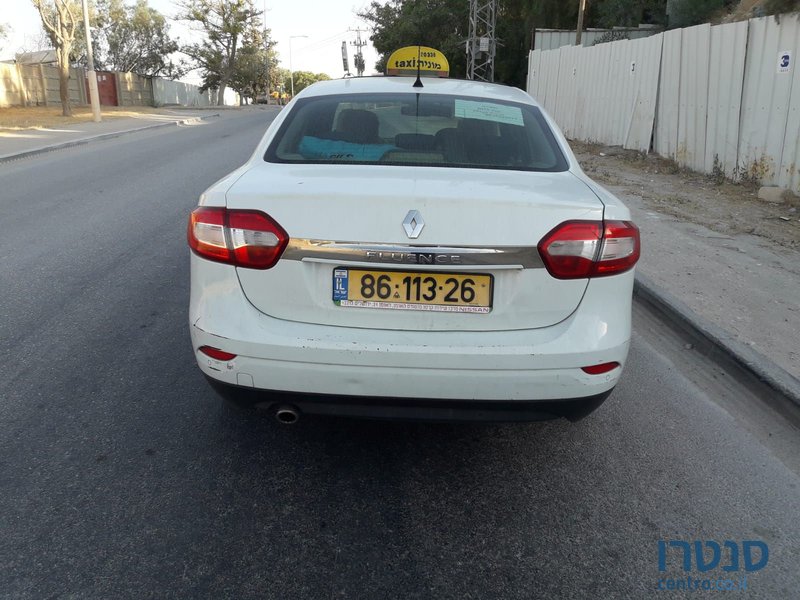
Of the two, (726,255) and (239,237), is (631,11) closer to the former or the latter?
(726,255)

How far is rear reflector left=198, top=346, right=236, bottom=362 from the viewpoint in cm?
261

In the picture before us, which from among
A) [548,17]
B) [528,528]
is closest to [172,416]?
[528,528]

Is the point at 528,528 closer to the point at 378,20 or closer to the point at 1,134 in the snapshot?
the point at 1,134

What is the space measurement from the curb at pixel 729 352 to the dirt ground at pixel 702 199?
2.48m

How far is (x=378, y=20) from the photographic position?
53375 mm

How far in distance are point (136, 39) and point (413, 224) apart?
62319 mm

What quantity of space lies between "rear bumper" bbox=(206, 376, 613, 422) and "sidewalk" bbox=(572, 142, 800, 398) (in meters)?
2.06

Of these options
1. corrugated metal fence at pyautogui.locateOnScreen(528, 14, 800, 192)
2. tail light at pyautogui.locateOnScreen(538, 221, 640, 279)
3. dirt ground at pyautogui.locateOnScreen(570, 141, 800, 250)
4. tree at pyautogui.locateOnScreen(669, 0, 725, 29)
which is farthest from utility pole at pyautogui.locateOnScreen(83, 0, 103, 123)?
tail light at pyautogui.locateOnScreen(538, 221, 640, 279)

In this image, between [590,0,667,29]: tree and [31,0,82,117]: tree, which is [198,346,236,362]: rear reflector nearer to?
[31,0,82,117]: tree

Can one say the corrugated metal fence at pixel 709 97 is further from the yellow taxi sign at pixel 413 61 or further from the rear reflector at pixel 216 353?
the rear reflector at pixel 216 353

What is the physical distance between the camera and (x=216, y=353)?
8.66ft

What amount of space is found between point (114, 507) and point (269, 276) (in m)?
1.08

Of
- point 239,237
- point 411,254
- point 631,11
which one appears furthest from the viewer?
point 631,11

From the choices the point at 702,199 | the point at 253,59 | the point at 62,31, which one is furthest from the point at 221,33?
the point at 702,199
